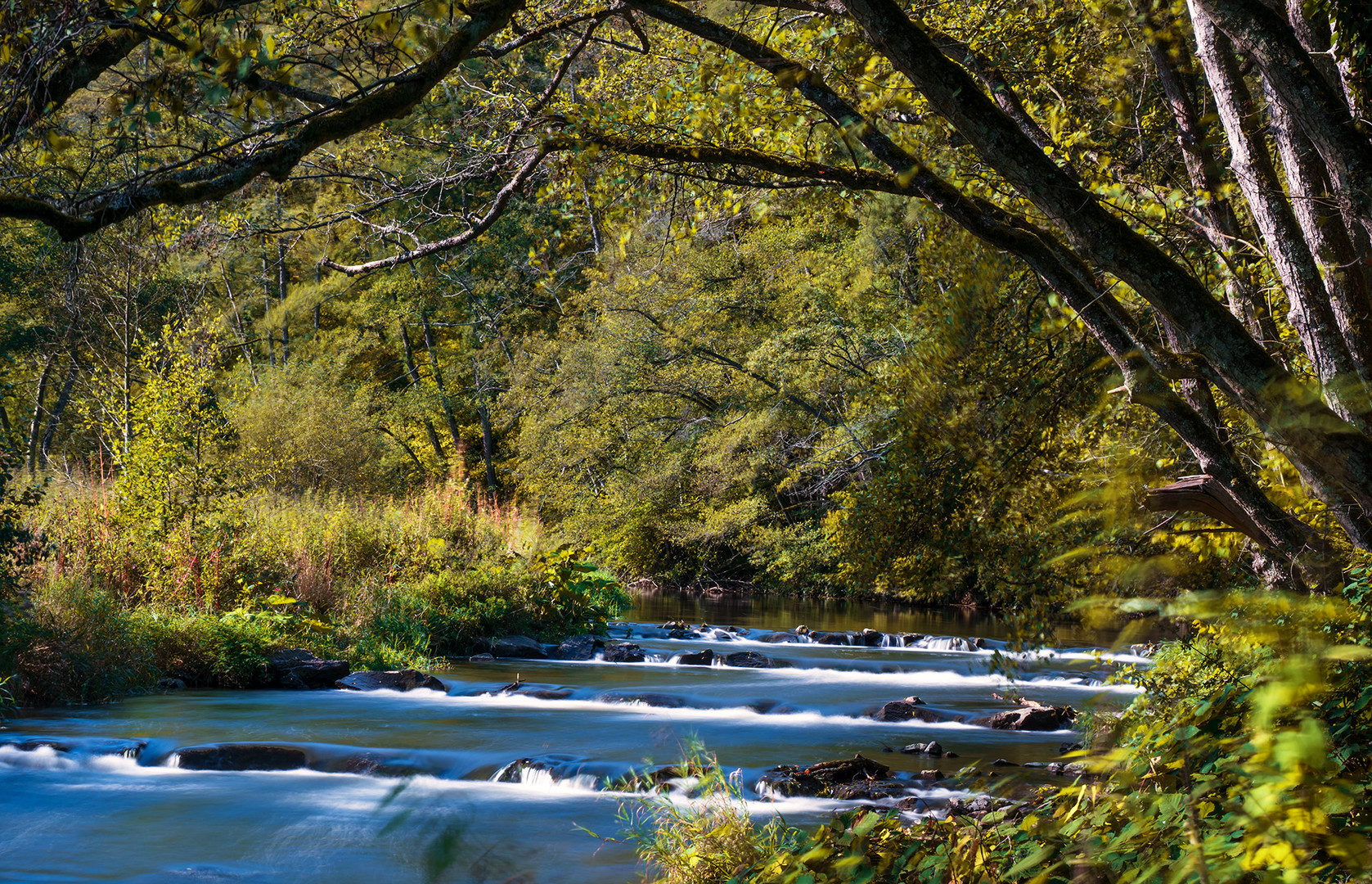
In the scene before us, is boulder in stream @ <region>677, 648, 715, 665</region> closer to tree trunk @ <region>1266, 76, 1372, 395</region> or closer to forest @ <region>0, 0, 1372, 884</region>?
forest @ <region>0, 0, 1372, 884</region>

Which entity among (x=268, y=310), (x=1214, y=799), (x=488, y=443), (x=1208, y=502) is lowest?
(x=1214, y=799)

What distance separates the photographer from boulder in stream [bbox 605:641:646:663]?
14.4m

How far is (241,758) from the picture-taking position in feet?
25.8

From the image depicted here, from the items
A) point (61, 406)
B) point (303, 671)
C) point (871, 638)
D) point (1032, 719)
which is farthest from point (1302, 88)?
point (61, 406)

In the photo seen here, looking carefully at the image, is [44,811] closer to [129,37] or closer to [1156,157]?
[129,37]

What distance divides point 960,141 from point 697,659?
9.24 meters

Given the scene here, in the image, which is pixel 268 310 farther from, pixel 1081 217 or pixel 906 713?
pixel 1081 217

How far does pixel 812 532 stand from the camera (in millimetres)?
25328

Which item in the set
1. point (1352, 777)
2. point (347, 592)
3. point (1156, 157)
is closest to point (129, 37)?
point (1352, 777)

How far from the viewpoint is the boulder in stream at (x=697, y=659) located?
46.9ft

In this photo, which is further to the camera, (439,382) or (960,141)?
(439,382)

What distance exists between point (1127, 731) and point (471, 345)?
33620mm

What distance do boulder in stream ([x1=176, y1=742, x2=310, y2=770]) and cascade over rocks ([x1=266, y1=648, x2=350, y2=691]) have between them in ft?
10.2

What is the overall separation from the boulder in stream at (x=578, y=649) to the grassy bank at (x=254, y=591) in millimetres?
562
